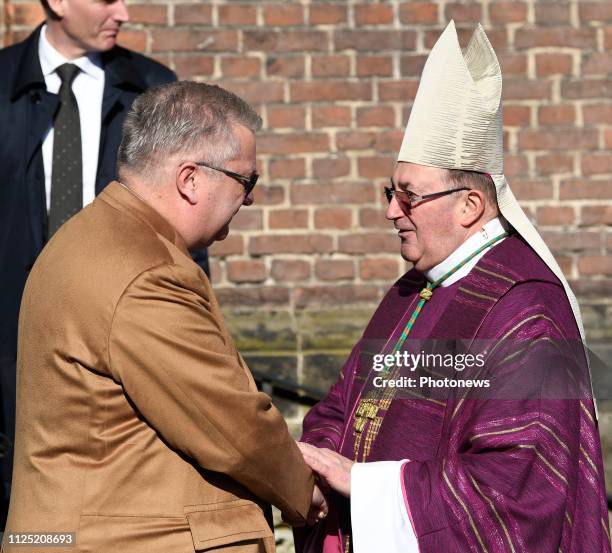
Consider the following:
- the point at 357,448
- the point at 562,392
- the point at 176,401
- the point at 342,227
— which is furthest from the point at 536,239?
the point at 342,227

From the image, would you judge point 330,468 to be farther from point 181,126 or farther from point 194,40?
point 194,40

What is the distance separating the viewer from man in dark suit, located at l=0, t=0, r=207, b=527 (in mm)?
4375

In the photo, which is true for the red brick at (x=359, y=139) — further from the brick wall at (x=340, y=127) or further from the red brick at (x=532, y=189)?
the red brick at (x=532, y=189)

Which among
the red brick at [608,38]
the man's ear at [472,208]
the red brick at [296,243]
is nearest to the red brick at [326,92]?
the red brick at [296,243]

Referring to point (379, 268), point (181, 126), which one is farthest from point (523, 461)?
point (379, 268)

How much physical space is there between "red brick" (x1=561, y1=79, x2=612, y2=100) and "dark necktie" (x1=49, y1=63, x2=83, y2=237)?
8.37 ft

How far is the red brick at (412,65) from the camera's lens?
581 centimetres

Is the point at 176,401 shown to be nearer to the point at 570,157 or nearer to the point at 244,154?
the point at 244,154

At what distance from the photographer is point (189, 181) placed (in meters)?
2.92

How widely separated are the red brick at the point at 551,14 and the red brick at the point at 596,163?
0.66m

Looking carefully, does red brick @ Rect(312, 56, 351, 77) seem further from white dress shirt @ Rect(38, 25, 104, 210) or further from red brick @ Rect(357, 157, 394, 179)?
white dress shirt @ Rect(38, 25, 104, 210)

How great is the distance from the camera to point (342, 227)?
5.80 metres

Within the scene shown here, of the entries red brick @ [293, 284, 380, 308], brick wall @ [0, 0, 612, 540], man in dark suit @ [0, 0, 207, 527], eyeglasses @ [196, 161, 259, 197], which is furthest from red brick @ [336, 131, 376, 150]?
eyeglasses @ [196, 161, 259, 197]

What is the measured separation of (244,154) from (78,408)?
762mm
